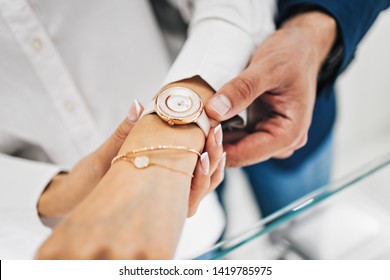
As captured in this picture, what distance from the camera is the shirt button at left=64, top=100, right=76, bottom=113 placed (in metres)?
0.47

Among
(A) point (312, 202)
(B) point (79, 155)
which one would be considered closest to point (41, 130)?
(B) point (79, 155)

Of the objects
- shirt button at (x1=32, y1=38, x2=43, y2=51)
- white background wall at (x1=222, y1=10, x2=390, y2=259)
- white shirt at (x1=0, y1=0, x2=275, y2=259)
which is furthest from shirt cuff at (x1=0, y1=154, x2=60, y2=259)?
white background wall at (x1=222, y1=10, x2=390, y2=259)

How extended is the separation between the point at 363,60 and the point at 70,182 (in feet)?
2.68

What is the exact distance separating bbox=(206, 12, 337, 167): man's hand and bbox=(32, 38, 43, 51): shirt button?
0.21 meters

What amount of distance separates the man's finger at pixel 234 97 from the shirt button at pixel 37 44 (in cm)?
19

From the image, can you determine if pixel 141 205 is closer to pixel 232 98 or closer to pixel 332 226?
pixel 232 98

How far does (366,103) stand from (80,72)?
0.81 m

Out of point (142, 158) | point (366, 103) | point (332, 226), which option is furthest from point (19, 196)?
point (366, 103)

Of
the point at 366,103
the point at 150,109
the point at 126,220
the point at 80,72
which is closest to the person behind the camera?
the point at 126,220

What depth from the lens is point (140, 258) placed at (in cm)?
24

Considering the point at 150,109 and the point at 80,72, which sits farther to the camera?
the point at 80,72

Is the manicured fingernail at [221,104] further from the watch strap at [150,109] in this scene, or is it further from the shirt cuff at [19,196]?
the shirt cuff at [19,196]

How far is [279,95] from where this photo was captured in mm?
427
